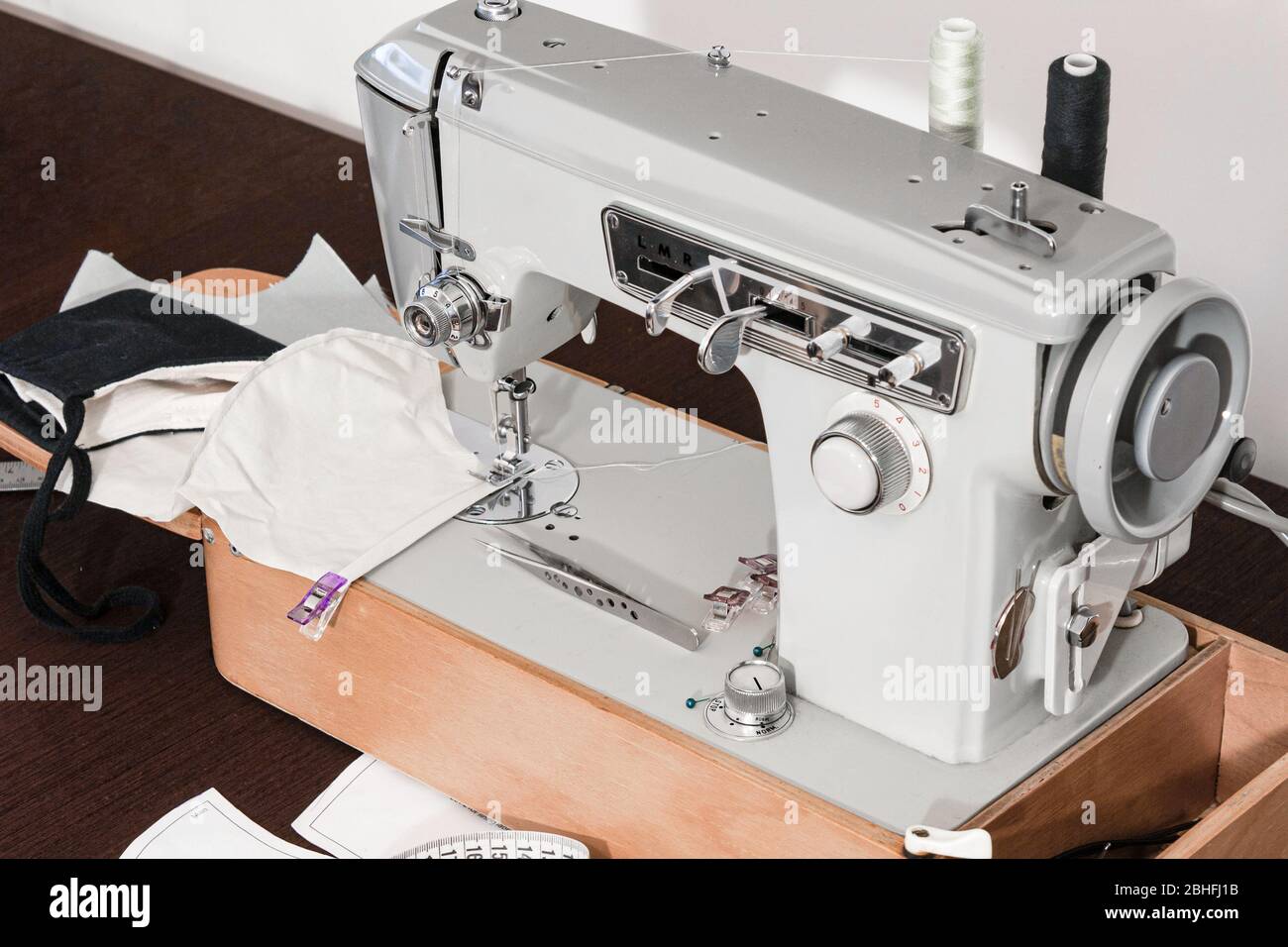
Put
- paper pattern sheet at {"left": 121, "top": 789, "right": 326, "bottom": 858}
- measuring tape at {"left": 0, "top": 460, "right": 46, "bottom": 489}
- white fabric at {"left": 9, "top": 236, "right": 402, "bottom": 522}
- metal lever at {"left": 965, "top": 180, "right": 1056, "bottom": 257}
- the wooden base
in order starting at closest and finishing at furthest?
metal lever at {"left": 965, "top": 180, "right": 1056, "bottom": 257}, the wooden base, paper pattern sheet at {"left": 121, "top": 789, "right": 326, "bottom": 858}, white fabric at {"left": 9, "top": 236, "right": 402, "bottom": 522}, measuring tape at {"left": 0, "top": 460, "right": 46, "bottom": 489}

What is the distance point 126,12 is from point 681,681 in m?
1.83

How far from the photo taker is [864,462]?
1032mm

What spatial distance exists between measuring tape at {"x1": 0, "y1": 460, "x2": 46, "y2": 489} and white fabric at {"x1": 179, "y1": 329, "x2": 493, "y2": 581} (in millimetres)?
285

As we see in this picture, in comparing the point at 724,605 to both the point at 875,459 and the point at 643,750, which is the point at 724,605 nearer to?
the point at 643,750

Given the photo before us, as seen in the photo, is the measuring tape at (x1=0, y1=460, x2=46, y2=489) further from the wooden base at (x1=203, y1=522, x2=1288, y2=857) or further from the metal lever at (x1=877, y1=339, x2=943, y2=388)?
the metal lever at (x1=877, y1=339, x2=943, y2=388)

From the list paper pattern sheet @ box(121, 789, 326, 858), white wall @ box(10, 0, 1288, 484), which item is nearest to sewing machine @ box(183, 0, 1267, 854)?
paper pattern sheet @ box(121, 789, 326, 858)

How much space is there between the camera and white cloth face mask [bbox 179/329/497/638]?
132 cm

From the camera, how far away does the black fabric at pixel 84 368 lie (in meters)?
1.40

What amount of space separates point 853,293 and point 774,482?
0.51 feet

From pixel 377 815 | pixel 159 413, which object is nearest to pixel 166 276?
pixel 159 413

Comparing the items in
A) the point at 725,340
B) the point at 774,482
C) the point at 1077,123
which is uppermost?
the point at 1077,123

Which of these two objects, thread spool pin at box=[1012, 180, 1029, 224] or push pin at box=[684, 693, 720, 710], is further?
push pin at box=[684, 693, 720, 710]

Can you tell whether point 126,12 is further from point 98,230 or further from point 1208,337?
point 1208,337

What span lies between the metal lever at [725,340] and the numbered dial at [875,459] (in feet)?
0.24
